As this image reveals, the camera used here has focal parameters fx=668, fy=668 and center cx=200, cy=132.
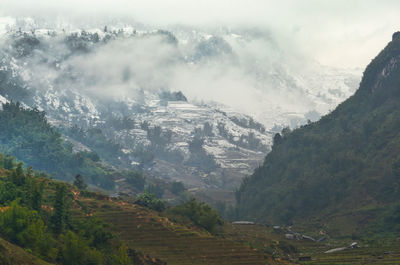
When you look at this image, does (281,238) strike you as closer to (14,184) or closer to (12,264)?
(14,184)

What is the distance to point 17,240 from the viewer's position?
4464 inches

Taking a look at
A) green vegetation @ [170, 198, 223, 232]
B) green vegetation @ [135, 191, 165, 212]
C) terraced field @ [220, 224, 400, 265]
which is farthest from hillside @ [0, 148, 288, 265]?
terraced field @ [220, 224, 400, 265]

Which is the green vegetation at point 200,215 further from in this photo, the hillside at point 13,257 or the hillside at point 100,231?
the hillside at point 13,257

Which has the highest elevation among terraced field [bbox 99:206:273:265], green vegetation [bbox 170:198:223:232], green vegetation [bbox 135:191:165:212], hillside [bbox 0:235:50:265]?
green vegetation [bbox 135:191:165:212]

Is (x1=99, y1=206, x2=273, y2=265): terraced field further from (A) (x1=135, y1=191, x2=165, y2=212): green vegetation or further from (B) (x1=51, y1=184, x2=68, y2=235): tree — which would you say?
(A) (x1=135, y1=191, x2=165, y2=212): green vegetation

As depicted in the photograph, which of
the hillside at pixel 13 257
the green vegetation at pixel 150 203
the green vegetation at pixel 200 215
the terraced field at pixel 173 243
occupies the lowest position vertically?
the hillside at pixel 13 257

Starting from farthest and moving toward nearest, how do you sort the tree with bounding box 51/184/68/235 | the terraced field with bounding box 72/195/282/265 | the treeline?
the terraced field with bounding box 72/195/282/265
the tree with bounding box 51/184/68/235
the treeline

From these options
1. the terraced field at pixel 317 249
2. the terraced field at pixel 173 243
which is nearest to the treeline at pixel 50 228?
the terraced field at pixel 173 243

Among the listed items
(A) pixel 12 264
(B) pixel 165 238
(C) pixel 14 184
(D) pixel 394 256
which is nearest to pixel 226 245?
(B) pixel 165 238

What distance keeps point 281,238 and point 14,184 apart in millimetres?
81326

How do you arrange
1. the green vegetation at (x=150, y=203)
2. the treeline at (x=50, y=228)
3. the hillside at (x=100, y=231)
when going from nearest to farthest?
the treeline at (x=50, y=228), the hillside at (x=100, y=231), the green vegetation at (x=150, y=203)

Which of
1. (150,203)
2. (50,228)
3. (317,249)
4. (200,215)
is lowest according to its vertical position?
(317,249)

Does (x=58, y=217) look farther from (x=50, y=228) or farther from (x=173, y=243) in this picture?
(x=173, y=243)

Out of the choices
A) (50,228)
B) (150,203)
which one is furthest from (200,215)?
(50,228)
